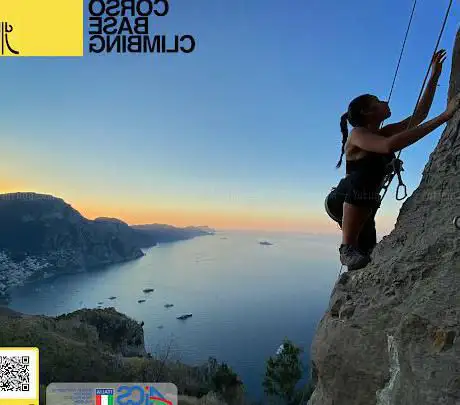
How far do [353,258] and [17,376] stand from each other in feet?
25.0

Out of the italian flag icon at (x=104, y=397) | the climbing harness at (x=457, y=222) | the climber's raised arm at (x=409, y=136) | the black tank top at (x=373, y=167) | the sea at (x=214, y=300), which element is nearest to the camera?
the climbing harness at (x=457, y=222)

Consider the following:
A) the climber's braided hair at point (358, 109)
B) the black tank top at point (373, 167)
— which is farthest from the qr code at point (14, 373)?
the climber's braided hair at point (358, 109)

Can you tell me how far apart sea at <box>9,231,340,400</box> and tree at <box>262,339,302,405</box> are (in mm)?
7071

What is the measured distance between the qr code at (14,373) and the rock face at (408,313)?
22.3ft

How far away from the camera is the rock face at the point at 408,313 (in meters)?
2.40

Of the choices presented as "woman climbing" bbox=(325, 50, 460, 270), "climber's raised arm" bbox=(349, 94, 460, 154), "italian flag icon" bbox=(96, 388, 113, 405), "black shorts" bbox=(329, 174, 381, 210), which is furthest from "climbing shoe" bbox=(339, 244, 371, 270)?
"italian flag icon" bbox=(96, 388, 113, 405)

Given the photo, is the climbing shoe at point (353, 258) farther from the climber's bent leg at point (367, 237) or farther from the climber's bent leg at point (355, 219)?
the climber's bent leg at point (367, 237)

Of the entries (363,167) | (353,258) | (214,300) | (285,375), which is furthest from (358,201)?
(214,300)

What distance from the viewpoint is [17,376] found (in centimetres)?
842

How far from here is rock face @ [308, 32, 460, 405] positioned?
2396 millimetres

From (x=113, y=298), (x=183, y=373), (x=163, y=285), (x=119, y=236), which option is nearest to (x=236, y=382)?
(x=183, y=373)

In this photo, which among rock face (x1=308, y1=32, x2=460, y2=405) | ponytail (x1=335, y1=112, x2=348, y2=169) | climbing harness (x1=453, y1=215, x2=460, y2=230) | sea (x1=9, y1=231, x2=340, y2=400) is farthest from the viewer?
sea (x1=9, y1=231, x2=340, y2=400)

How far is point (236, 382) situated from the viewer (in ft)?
95.9

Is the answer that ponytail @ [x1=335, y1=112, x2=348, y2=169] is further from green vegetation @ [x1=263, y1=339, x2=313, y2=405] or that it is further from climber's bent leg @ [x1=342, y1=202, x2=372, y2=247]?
green vegetation @ [x1=263, y1=339, x2=313, y2=405]
